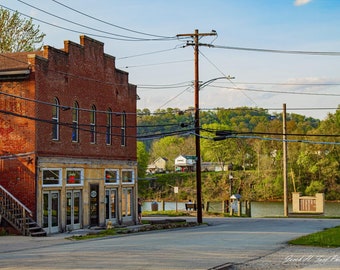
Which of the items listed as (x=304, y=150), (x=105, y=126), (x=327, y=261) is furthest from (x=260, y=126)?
(x=327, y=261)

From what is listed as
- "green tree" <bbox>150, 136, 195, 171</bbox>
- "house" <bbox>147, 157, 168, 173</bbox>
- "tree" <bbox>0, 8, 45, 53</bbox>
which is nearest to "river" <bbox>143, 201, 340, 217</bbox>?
"tree" <bbox>0, 8, 45, 53</bbox>

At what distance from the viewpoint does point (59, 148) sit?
3547 centimetres

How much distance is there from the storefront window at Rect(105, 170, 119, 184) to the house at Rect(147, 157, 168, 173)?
4975 inches

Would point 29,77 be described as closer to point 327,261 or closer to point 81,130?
point 81,130

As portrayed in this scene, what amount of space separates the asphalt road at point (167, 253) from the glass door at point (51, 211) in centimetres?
345

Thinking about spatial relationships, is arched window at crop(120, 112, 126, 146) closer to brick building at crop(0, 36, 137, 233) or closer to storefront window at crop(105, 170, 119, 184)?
brick building at crop(0, 36, 137, 233)

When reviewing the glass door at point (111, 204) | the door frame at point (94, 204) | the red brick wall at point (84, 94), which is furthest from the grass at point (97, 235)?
the glass door at point (111, 204)

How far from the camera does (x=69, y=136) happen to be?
3669 cm

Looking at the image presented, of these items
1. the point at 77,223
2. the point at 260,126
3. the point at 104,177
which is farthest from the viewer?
the point at 260,126

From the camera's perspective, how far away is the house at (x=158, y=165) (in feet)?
561

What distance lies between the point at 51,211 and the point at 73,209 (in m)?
2.22

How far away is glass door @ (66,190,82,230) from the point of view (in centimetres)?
3591

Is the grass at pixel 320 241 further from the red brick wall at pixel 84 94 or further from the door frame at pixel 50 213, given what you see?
the red brick wall at pixel 84 94

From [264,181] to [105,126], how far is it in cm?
7169
